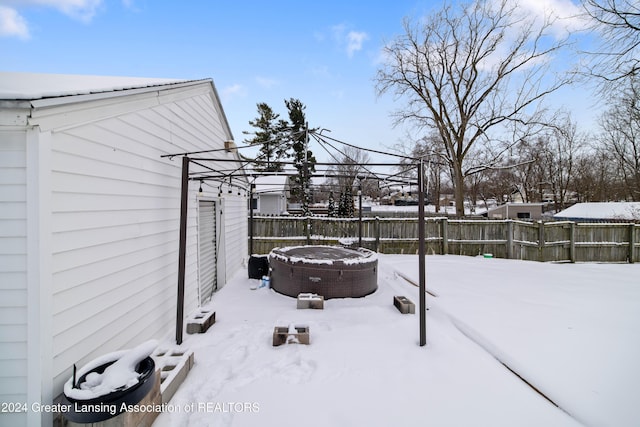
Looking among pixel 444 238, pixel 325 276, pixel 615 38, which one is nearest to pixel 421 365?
pixel 325 276

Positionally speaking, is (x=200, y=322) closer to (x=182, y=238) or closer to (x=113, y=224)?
(x=182, y=238)

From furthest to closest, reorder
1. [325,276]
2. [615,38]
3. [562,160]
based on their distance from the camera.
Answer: [562,160] < [615,38] < [325,276]

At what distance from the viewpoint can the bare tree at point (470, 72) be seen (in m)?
12.6

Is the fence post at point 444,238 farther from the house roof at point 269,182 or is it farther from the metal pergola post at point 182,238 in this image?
the metal pergola post at point 182,238

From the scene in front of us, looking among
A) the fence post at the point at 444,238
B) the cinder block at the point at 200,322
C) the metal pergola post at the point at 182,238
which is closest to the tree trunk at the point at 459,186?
the fence post at the point at 444,238

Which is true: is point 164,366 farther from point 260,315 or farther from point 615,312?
point 615,312

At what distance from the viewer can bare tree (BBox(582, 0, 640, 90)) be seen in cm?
625

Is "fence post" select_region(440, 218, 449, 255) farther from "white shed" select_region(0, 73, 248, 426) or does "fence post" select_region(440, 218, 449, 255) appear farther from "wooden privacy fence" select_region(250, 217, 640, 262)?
"white shed" select_region(0, 73, 248, 426)

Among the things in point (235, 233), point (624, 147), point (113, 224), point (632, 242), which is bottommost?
point (632, 242)

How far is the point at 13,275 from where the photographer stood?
70.9 inches

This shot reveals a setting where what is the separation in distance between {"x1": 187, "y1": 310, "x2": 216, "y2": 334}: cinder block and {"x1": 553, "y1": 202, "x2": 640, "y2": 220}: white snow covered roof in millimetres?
18510

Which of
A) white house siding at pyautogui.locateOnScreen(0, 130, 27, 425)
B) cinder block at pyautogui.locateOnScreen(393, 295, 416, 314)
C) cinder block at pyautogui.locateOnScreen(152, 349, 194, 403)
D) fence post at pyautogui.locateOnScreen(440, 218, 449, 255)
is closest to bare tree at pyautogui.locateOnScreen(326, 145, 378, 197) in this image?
cinder block at pyautogui.locateOnScreen(393, 295, 416, 314)

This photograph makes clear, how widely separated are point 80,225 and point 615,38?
34.9ft

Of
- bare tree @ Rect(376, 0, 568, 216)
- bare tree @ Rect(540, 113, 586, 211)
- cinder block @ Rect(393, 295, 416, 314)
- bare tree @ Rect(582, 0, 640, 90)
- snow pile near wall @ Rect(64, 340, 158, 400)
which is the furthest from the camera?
bare tree @ Rect(540, 113, 586, 211)
